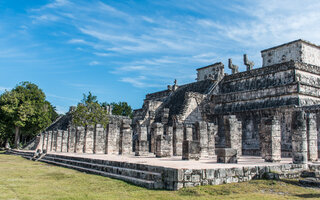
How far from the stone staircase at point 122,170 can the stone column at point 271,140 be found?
6.23m

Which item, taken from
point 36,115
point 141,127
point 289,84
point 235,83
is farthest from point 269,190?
point 36,115

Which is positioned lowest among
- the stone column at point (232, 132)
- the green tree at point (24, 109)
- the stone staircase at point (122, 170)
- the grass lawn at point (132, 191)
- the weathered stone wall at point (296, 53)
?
the grass lawn at point (132, 191)

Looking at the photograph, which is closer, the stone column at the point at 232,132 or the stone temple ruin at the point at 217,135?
the stone temple ruin at the point at 217,135

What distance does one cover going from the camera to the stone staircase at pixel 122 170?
27.1ft

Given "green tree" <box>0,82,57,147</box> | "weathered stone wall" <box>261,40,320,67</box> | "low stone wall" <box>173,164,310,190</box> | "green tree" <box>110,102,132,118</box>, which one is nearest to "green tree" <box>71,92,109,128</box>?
"green tree" <box>0,82,57,147</box>

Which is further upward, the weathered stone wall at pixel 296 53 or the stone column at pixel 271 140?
the weathered stone wall at pixel 296 53

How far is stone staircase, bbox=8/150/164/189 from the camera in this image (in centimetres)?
826

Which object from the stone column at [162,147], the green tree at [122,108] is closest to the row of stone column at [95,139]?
the stone column at [162,147]

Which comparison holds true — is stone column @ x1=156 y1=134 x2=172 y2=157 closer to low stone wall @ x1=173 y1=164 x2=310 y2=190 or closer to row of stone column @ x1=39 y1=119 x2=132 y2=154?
row of stone column @ x1=39 y1=119 x2=132 y2=154

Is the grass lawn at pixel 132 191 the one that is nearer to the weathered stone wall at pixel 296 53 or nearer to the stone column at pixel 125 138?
the stone column at pixel 125 138

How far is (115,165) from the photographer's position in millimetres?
10969

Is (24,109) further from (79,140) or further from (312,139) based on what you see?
(312,139)

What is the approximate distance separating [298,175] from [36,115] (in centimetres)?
2978

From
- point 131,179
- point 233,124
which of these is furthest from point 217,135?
point 131,179
